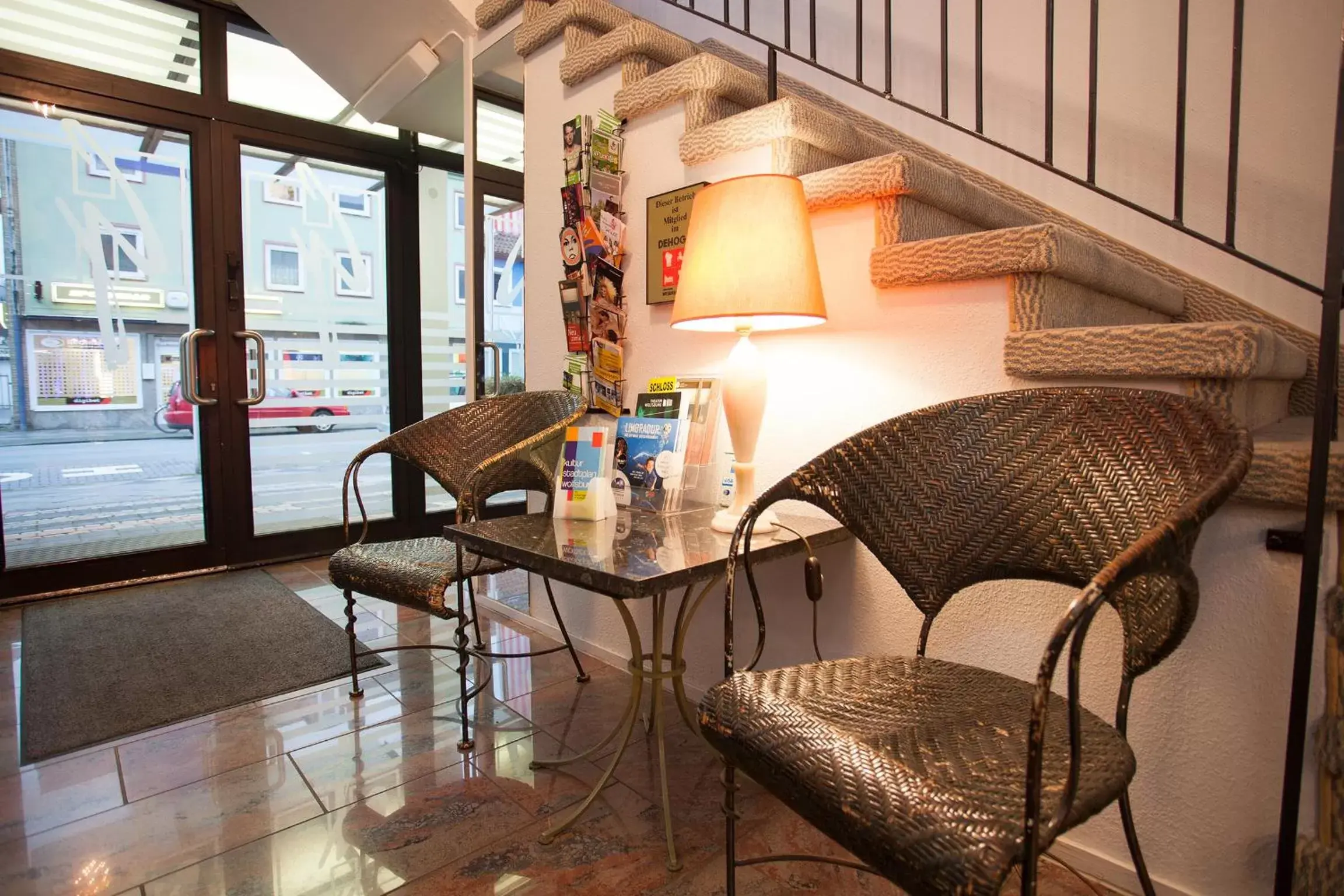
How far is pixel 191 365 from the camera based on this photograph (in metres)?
3.61

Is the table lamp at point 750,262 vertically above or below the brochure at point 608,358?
above

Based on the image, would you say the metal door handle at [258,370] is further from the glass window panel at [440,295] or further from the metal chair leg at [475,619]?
the metal chair leg at [475,619]

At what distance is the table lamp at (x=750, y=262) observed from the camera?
149 cm

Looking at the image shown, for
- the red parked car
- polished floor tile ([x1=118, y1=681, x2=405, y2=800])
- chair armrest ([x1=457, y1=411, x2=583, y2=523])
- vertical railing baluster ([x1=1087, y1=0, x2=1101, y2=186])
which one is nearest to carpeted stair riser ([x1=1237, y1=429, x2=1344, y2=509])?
vertical railing baluster ([x1=1087, y1=0, x2=1101, y2=186])

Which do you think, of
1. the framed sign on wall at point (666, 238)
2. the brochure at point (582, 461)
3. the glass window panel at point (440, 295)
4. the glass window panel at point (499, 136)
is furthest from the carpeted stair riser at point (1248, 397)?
the glass window panel at point (440, 295)

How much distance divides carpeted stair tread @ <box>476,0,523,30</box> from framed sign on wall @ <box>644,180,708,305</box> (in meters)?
1.28

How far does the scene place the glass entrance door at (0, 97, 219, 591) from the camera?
3.28 meters

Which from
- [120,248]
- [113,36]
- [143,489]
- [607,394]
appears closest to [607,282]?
[607,394]

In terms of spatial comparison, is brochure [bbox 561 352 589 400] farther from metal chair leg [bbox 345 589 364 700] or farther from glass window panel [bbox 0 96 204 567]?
glass window panel [bbox 0 96 204 567]

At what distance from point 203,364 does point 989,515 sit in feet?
12.4

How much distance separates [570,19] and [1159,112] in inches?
72.2

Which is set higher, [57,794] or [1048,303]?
[1048,303]

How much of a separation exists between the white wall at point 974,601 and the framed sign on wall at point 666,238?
5 centimetres

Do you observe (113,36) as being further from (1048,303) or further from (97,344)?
(1048,303)
